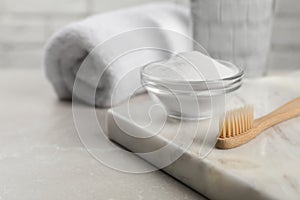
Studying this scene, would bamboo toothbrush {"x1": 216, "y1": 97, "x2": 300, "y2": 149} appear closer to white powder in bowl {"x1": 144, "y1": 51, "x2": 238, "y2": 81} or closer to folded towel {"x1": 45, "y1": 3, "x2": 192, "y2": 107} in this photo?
white powder in bowl {"x1": 144, "y1": 51, "x2": 238, "y2": 81}

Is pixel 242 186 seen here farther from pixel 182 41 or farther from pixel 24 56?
pixel 24 56

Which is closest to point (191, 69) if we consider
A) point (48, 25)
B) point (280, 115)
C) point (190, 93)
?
point (190, 93)

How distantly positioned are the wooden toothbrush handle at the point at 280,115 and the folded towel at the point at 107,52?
26 centimetres

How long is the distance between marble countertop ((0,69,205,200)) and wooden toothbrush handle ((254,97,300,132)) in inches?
6.1

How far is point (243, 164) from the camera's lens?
67 cm

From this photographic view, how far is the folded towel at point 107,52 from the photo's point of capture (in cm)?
93

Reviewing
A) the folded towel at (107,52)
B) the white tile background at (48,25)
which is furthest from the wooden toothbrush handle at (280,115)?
the white tile background at (48,25)

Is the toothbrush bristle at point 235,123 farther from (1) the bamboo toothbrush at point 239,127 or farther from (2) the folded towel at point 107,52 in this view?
(2) the folded towel at point 107,52

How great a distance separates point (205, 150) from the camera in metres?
0.71

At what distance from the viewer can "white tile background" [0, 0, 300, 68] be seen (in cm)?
146

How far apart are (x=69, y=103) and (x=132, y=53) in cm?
16

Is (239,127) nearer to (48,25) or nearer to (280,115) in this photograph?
(280,115)

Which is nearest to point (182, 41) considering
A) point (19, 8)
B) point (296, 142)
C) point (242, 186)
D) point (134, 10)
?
point (134, 10)

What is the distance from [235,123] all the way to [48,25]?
0.89 metres
